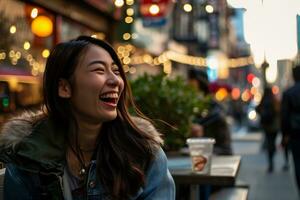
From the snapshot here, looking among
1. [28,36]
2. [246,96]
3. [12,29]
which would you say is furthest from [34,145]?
[246,96]

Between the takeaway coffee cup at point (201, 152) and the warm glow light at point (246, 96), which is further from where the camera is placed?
the warm glow light at point (246, 96)

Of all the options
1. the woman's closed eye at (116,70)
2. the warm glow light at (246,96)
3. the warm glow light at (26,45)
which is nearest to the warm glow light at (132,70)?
the warm glow light at (26,45)

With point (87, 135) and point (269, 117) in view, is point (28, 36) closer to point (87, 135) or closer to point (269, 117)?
point (269, 117)

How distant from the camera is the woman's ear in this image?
234 cm

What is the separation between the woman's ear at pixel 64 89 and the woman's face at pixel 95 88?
0.9 inches

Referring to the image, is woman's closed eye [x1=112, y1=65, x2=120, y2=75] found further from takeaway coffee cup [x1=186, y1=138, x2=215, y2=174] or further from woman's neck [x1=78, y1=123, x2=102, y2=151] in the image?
takeaway coffee cup [x1=186, y1=138, x2=215, y2=174]

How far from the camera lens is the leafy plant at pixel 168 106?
202 inches

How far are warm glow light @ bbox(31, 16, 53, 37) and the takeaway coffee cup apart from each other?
644 cm

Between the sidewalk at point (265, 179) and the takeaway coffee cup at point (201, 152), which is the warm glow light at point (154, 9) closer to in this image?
the sidewalk at point (265, 179)

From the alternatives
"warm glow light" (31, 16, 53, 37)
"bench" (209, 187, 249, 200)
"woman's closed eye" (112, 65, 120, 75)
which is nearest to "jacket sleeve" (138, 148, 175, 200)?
"woman's closed eye" (112, 65, 120, 75)

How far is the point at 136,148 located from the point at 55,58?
0.50m

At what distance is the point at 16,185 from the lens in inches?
88.6

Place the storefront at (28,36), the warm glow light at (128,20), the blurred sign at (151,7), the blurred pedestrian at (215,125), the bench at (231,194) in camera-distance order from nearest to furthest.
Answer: the bench at (231,194) < the blurred pedestrian at (215,125) < the storefront at (28,36) < the blurred sign at (151,7) < the warm glow light at (128,20)

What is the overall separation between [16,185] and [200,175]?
1.79 metres
